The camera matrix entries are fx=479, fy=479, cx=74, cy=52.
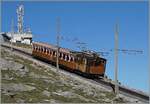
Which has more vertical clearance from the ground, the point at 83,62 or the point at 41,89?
the point at 83,62

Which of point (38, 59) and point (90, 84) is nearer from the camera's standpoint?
point (90, 84)

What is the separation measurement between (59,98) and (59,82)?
42.4 feet

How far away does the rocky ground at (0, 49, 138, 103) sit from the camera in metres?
40.4

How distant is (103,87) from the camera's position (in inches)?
2183

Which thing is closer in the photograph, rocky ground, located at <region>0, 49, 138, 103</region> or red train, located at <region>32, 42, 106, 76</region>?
rocky ground, located at <region>0, 49, 138, 103</region>

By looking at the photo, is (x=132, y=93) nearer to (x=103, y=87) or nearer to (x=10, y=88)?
(x=103, y=87)

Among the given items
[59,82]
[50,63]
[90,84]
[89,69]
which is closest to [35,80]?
[59,82]

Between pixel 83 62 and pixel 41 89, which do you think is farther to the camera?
pixel 83 62

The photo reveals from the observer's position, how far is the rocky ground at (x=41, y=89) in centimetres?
4037

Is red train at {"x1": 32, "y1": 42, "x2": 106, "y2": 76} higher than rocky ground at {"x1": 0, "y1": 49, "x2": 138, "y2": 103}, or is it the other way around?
red train at {"x1": 32, "y1": 42, "x2": 106, "y2": 76}

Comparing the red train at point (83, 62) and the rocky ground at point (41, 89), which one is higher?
the red train at point (83, 62)

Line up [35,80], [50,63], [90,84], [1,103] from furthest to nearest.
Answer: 1. [50,63]
2. [90,84]
3. [35,80]
4. [1,103]

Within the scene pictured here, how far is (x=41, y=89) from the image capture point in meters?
46.2

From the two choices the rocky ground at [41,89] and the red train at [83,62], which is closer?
the rocky ground at [41,89]
